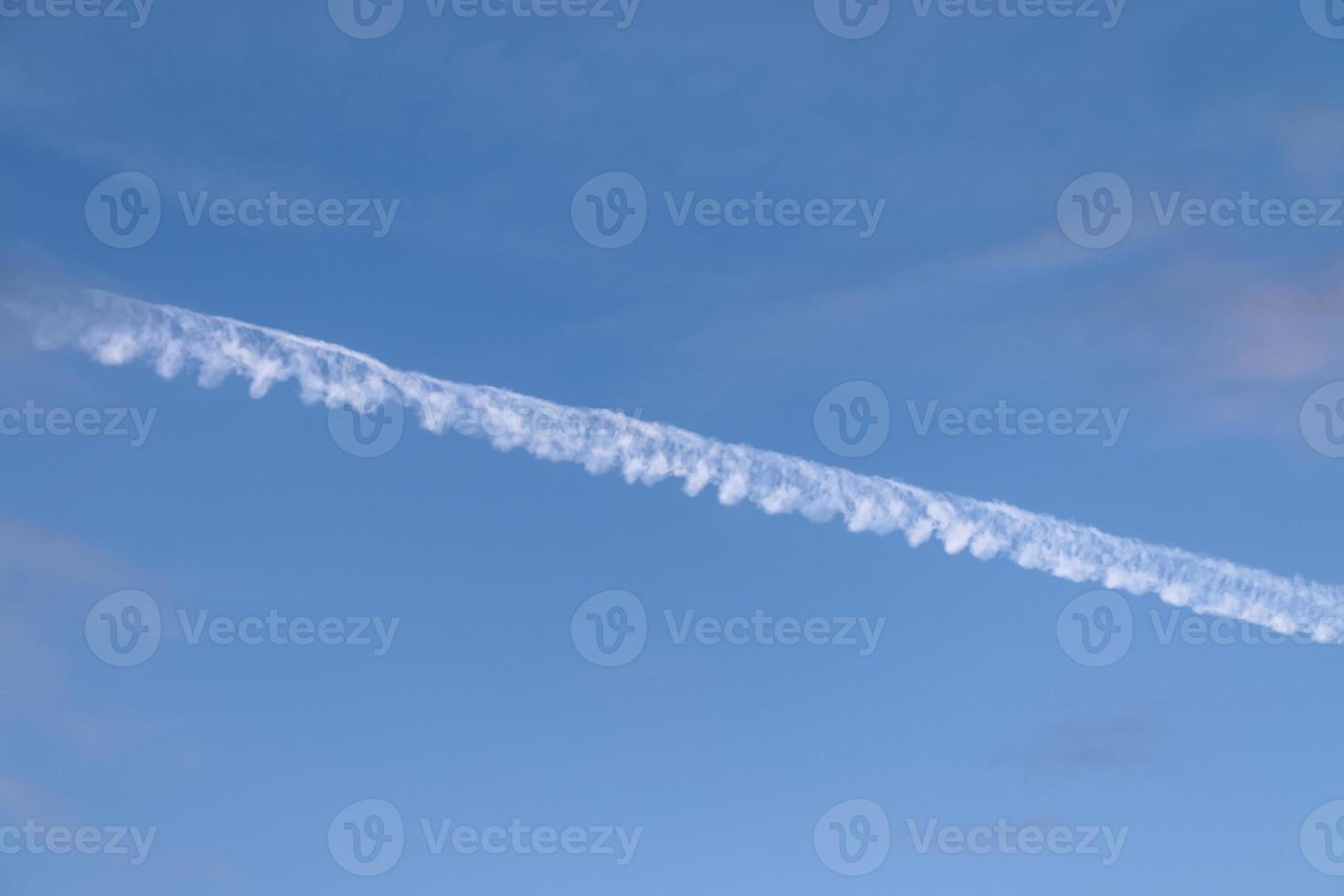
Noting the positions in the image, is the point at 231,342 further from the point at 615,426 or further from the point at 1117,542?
the point at 1117,542

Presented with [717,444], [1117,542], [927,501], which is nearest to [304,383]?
[717,444]

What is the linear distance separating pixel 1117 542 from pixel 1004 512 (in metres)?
4.11

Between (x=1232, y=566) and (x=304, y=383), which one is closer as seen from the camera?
(x=304, y=383)

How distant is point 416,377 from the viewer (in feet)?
170

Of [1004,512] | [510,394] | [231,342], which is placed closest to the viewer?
[231,342]

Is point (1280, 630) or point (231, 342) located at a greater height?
point (231, 342)

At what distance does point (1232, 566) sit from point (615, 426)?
22.1 m

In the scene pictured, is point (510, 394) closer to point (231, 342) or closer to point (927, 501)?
point (231, 342)

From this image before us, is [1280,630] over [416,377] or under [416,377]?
under

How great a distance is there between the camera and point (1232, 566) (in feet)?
189

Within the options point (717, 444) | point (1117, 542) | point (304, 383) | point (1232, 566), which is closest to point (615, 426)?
point (717, 444)

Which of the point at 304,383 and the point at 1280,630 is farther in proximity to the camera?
the point at 1280,630

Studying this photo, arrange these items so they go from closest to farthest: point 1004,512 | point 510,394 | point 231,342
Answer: point 231,342 < point 510,394 < point 1004,512

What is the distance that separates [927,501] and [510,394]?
13980mm
